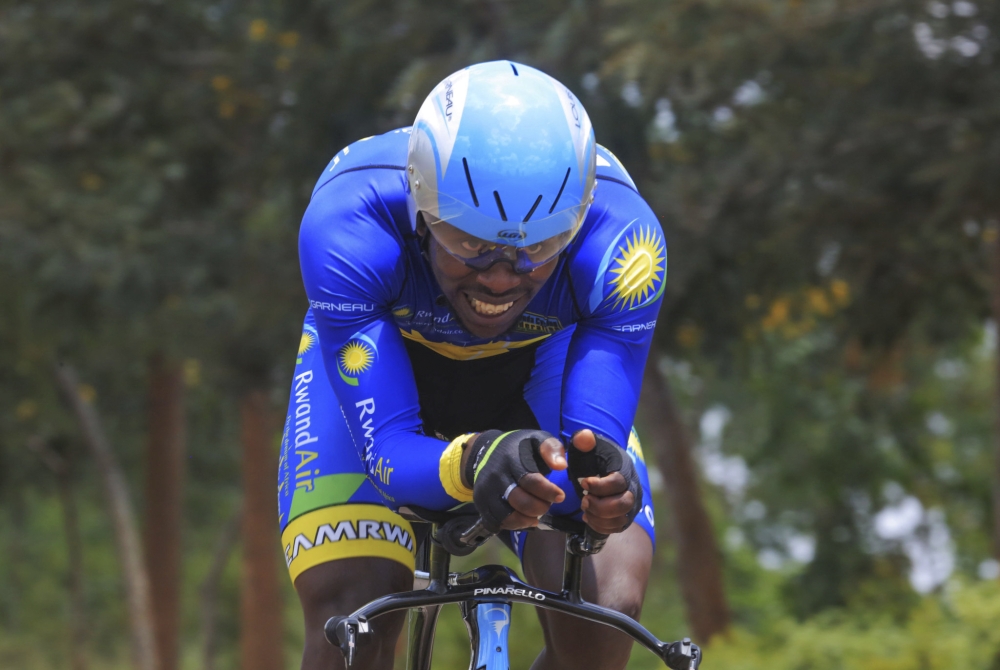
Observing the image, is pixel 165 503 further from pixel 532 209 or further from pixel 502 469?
pixel 502 469

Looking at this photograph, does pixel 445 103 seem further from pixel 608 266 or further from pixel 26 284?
pixel 26 284

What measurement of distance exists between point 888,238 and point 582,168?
6603 mm

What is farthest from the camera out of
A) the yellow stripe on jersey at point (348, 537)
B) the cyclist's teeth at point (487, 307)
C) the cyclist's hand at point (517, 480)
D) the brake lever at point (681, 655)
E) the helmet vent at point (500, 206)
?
the yellow stripe on jersey at point (348, 537)

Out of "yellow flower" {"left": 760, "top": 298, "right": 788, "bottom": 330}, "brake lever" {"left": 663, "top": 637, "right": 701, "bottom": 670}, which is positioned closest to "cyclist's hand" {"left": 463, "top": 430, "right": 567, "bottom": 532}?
"brake lever" {"left": 663, "top": 637, "right": 701, "bottom": 670}

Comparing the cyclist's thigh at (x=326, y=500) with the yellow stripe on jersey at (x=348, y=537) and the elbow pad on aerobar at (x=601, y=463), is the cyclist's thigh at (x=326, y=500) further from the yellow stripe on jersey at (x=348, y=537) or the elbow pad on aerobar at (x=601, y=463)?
the elbow pad on aerobar at (x=601, y=463)

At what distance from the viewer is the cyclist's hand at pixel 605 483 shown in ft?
9.06

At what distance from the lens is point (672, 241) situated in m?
8.91

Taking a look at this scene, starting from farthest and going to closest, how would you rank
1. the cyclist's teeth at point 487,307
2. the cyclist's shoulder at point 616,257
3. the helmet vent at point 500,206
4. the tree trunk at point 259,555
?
the tree trunk at point 259,555 → the cyclist's shoulder at point 616,257 → the cyclist's teeth at point 487,307 → the helmet vent at point 500,206

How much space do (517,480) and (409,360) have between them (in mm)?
759

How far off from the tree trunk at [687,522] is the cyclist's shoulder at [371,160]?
8215mm

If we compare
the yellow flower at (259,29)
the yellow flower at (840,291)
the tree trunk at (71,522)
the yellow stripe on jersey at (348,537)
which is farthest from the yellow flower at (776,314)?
the tree trunk at (71,522)

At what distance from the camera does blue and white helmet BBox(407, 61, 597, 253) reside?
3.02 m

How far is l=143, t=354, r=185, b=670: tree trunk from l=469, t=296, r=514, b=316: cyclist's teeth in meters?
14.4

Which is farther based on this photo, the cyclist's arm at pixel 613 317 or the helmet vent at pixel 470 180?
the cyclist's arm at pixel 613 317
